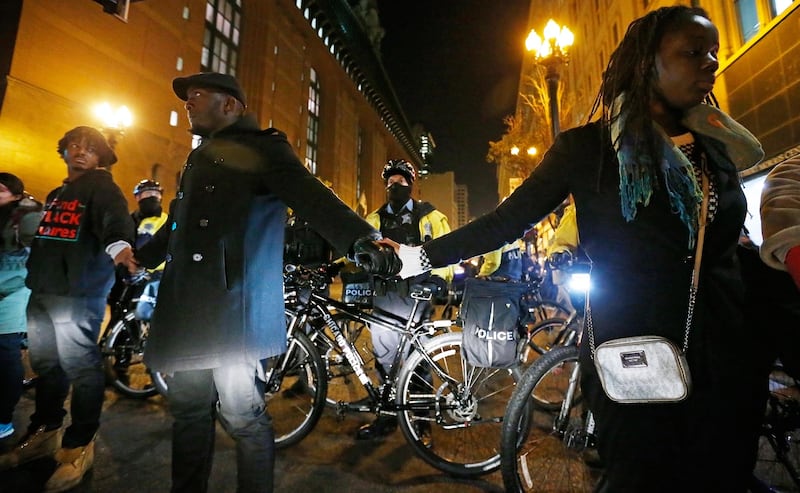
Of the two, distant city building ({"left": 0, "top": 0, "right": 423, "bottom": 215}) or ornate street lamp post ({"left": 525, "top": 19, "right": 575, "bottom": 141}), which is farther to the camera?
distant city building ({"left": 0, "top": 0, "right": 423, "bottom": 215})

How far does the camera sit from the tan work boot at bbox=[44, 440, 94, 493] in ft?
7.83

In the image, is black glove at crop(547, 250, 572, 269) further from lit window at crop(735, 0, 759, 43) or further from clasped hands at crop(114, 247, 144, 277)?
lit window at crop(735, 0, 759, 43)

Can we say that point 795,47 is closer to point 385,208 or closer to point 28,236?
point 385,208

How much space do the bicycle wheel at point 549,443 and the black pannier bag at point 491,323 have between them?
11.4 inches

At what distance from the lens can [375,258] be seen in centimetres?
138

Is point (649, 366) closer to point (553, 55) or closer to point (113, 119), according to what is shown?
point (553, 55)

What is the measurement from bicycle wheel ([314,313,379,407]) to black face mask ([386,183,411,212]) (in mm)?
1360

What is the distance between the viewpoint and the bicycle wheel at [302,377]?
3.00 meters

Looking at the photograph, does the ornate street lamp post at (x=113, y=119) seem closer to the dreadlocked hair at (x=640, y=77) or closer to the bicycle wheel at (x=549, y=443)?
the bicycle wheel at (x=549, y=443)

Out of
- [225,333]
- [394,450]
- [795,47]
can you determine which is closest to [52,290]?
[225,333]

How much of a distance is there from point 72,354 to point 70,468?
0.76 meters

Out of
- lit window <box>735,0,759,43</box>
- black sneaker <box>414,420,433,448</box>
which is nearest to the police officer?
black sneaker <box>414,420,433,448</box>

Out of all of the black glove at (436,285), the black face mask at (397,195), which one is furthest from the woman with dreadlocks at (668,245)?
the black face mask at (397,195)

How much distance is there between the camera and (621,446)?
1.18 metres
